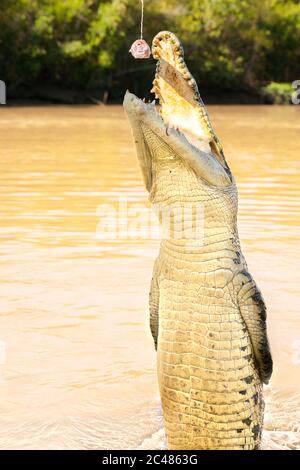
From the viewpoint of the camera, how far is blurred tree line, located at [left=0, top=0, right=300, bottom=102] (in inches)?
1315

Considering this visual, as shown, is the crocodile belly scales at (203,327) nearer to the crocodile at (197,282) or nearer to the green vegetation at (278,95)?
the crocodile at (197,282)

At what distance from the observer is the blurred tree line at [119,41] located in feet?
110

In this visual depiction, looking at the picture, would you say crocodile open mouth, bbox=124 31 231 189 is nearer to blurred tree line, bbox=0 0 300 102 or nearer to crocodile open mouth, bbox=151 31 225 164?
crocodile open mouth, bbox=151 31 225 164

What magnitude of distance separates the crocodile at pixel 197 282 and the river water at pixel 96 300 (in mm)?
752

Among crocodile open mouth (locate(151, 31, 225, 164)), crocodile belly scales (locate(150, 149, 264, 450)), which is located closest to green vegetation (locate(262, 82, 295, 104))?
crocodile open mouth (locate(151, 31, 225, 164))

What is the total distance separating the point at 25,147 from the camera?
1667cm

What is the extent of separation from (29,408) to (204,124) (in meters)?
1.93

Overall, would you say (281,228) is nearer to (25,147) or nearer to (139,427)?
(139,427)

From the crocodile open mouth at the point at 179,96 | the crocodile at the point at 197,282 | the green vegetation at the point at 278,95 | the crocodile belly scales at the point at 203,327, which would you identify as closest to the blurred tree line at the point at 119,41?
the green vegetation at the point at 278,95

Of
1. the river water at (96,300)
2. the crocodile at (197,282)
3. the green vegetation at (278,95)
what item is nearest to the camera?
the crocodile at (197,282)
